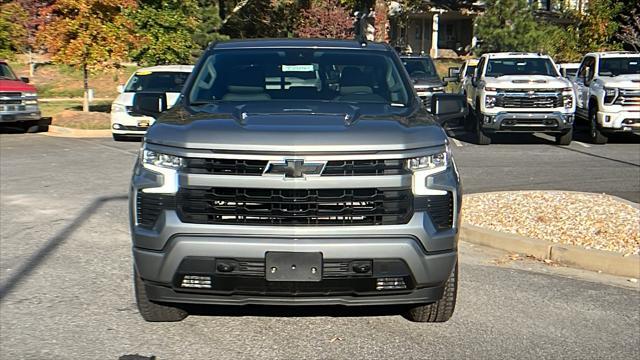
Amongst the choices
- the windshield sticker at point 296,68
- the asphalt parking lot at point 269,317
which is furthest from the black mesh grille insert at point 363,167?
the windshield sticker at point 296,68

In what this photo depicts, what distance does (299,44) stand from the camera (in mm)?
6453

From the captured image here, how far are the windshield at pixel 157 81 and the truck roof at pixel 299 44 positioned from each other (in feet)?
37.7

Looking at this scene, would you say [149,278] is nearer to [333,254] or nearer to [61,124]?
[333,254]

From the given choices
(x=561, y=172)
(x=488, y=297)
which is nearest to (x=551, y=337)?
(x=488, y=297)

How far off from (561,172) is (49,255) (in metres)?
8.58

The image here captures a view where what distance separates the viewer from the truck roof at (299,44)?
252 inches

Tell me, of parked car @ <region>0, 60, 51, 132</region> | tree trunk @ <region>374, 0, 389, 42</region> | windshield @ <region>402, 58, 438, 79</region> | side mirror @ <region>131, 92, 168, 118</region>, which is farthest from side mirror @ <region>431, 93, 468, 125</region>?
tree trunk @ <region>374, 0, 389, 42</region>

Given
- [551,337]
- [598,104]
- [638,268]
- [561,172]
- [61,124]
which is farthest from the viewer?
[61,124]

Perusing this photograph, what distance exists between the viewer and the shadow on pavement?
6435 mm

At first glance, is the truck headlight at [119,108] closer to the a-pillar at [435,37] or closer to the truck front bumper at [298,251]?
the truck front bumper at [298,251]

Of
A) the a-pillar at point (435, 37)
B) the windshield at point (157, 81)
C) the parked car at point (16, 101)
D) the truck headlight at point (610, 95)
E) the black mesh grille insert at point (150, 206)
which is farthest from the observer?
the a-pillar at point (435, 37)

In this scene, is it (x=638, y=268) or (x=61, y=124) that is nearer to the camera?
(x=638, y=268)

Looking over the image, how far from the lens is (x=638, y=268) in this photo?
6840 mm

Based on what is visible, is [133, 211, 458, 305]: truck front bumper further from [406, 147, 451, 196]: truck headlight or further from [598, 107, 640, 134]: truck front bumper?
[598, 107, 640, 134]: truck front bumper
